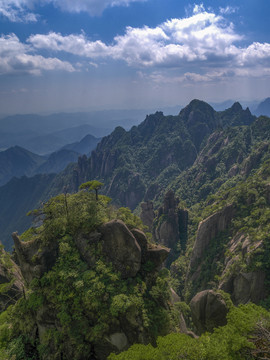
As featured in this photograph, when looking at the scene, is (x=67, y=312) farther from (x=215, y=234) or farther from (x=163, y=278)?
(x=215, y=234)

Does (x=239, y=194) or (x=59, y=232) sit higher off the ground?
(x=59, y=232)

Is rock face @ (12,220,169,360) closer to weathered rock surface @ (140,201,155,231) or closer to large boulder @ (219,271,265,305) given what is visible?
large boulder @ (219,271,265,305)

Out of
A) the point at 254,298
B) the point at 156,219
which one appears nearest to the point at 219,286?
the point at 254,298

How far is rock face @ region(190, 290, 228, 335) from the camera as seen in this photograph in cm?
2286

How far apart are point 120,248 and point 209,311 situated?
11.6 metres

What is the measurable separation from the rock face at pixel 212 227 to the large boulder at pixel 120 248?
33.3m

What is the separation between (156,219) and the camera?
77.7 m

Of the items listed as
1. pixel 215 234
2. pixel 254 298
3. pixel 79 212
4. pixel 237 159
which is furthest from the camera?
pixel 237 159

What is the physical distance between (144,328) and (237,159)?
346 feet

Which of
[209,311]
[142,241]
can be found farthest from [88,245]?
[209,311]

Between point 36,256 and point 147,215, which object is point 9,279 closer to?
point 36,256

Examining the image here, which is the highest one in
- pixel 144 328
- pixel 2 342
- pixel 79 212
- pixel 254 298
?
pixel 79 212

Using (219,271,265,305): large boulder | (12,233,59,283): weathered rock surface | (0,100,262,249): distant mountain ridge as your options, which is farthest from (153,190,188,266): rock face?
(0,100,262,249): distant mountain ridge

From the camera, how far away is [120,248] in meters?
21.2
